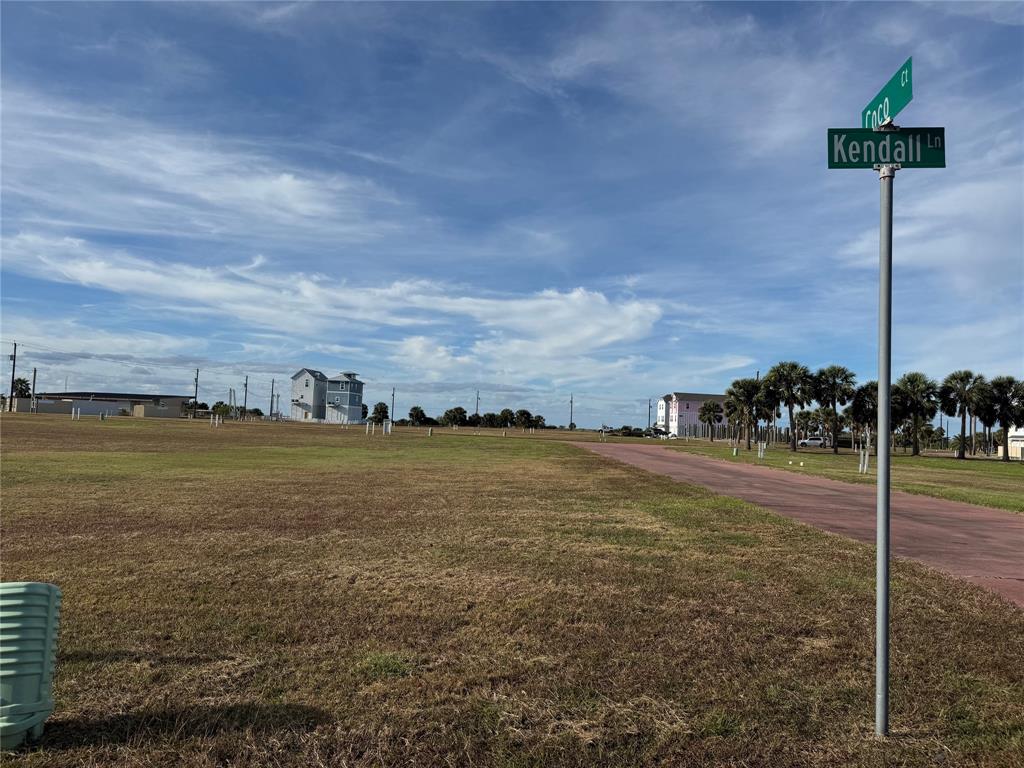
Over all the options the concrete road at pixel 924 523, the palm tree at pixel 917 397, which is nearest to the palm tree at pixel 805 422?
the palm tree at pixel 917 397

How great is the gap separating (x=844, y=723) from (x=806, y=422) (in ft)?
379

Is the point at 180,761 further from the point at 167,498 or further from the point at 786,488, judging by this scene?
the point at 786,488

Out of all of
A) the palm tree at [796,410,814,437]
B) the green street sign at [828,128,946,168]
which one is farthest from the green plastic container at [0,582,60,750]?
the palm tree at [796,410,814,437]

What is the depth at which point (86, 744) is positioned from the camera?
353 cm

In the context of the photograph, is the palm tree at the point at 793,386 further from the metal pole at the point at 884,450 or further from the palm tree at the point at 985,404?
the metal pole at the point at 884,450

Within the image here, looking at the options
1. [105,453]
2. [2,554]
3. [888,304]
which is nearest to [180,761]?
[888,304]

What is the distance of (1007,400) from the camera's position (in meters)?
71.2

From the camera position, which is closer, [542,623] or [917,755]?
[917,755]

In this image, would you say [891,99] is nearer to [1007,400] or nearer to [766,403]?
[766,403]

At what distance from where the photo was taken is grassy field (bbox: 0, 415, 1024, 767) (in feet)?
12.0

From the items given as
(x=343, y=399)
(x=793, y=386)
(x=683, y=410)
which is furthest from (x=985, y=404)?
(x=343, y=399)

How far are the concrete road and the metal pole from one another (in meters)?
4.32

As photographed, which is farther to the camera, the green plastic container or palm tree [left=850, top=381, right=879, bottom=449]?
palm tree [left=850, top=381, right=879, bottom=449]

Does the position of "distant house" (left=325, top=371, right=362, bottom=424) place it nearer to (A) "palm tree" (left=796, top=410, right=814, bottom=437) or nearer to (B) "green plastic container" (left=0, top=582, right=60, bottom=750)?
(A) "palm tree" (left=796, top=410, right=814, bottom=437)
